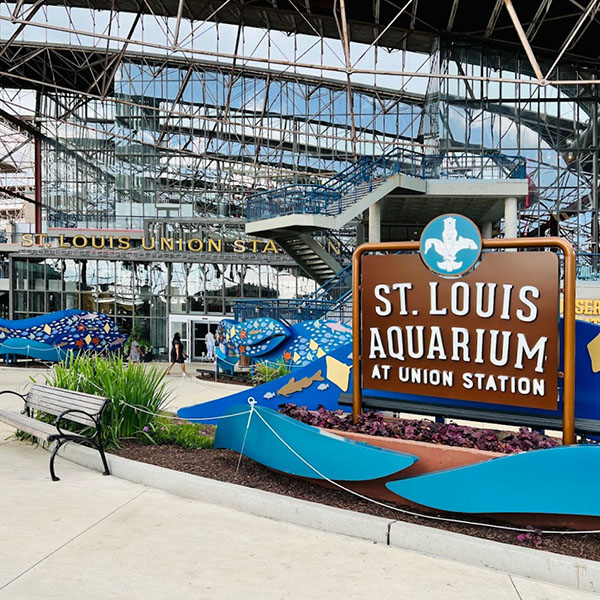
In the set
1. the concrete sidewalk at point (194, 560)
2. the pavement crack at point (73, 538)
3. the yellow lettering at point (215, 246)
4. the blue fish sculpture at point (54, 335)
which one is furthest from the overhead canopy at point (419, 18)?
the concrete sidewalk at point (194, 560)

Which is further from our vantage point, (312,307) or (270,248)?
(270,248)

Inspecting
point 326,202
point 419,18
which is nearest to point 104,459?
point 326,202

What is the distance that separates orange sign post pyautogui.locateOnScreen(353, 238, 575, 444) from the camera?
586 centimetres

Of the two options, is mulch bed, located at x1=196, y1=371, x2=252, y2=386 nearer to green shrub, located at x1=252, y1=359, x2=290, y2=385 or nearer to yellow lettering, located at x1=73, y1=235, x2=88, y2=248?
green shrub, located at x1=252, y1=359, x2=290, y2=385

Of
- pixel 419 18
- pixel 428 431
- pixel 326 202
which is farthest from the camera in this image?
pixel 419 18

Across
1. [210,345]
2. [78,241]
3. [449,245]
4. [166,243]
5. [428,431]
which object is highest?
[78,241]

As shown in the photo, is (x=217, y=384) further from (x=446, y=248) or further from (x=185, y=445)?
(x=446, y=248)

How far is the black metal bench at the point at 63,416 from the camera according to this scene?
24.1 feet

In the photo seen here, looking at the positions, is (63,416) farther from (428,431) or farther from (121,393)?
Answer: (428,431)

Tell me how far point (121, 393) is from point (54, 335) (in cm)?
1750

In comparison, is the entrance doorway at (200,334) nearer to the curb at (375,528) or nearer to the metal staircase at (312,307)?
the metal staircase at (312,307)

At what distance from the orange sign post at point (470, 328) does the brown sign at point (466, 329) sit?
0.03ft

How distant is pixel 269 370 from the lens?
16.8 m

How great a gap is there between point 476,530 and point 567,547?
78 centimetres
